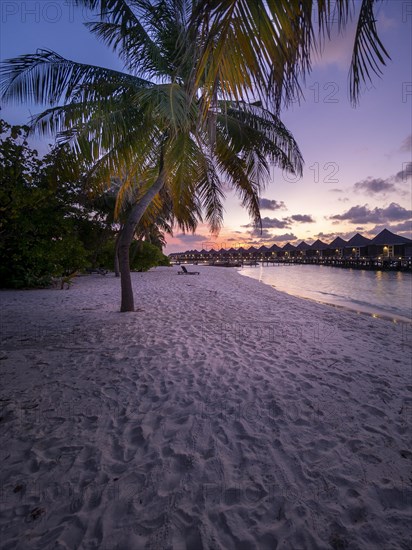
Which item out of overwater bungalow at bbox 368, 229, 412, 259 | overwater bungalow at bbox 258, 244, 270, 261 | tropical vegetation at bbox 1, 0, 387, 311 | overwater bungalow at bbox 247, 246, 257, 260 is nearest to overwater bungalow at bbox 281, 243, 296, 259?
overwater bungalow at bbox 258, 244, 270, 261

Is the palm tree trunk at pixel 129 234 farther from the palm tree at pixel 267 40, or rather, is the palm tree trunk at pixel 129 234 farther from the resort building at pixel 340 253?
the resort building at pixel 340 253

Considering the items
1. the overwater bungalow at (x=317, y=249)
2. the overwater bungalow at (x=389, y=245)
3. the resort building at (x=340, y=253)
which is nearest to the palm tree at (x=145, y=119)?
the resort building at (x=340, y=253)

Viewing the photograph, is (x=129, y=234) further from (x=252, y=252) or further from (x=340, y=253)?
(x=252, y=252)

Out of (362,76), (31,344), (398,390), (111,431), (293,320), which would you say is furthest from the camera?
(293,320)

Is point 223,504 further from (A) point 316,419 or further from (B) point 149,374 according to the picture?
(B) point 149,374

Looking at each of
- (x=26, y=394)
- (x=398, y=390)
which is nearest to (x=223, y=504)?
(x=26, y=394)

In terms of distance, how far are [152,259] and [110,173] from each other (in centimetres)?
1822

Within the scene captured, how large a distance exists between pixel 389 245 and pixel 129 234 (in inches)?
2202

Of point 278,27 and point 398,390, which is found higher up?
point 278,27

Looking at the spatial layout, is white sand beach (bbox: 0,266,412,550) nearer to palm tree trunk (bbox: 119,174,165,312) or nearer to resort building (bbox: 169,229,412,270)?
palm tree trunk (bbox: 119,174,165,312)

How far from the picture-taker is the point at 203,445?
2.41 metres

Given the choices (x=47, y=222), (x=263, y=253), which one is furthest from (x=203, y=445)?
(x=263, y=253)

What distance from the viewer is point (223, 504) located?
183cm

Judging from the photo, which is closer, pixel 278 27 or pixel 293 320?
pixel 278 27
